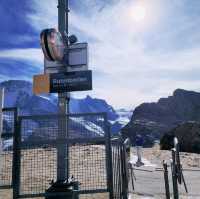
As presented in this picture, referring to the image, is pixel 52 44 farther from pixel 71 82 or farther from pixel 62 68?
pixel 71 82

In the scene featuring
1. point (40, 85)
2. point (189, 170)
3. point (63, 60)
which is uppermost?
point (63, 60)

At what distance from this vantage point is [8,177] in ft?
22.5

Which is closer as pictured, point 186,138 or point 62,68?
point 62,68

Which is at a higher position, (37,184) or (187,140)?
(187,140)

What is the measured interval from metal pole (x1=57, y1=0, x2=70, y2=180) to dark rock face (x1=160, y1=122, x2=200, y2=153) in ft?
103

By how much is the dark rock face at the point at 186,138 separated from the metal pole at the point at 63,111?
3128cm

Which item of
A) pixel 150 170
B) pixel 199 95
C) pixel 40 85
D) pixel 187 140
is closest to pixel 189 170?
pixel 150 170

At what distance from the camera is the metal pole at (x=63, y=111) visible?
6441 millimetres

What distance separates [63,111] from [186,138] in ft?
118

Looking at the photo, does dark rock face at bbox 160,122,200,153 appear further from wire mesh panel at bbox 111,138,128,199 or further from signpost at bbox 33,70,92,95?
signpost at bbox 33,70,92,95

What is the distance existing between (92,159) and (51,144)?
82cm

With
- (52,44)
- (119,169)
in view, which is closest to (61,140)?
(119,169)

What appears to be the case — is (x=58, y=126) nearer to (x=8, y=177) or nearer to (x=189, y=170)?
(x=8, y=177)

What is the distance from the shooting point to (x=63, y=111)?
7078 millimetres
